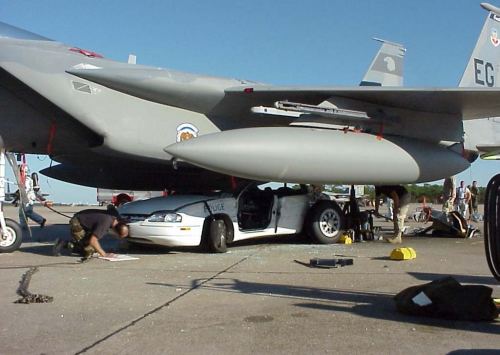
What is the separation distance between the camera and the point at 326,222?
437 inches

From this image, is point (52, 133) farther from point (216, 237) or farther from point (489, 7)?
point (489, 7)

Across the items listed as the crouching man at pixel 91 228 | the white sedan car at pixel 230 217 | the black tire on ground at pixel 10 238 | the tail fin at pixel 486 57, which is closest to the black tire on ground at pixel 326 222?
the white sedan car at pixel 230 217

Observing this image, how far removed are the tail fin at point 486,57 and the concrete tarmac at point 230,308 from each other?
7.78 meters

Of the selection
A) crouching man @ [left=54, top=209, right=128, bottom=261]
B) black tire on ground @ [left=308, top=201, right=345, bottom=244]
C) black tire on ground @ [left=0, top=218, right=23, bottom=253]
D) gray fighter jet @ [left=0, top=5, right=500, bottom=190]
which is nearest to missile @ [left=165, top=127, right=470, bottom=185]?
gray fighter jet @ [left=0, top=5, right=500, bottom=190]

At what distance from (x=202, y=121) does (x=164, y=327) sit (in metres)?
6.65

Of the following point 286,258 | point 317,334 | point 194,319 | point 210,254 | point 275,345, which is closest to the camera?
point 275,345

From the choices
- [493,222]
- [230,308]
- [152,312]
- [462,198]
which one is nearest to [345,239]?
[230,308]

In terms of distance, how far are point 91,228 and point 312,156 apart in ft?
13.0

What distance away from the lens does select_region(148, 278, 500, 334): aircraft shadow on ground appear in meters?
4.42

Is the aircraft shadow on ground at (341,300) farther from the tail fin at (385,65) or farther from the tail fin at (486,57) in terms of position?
the tail fin at (385,65)

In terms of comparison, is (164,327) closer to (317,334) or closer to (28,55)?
(317,334)

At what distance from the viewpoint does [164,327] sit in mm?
4375

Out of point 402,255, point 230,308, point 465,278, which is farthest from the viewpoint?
point 402,255

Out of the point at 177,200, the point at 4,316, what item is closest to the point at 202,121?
the point at 177,200
